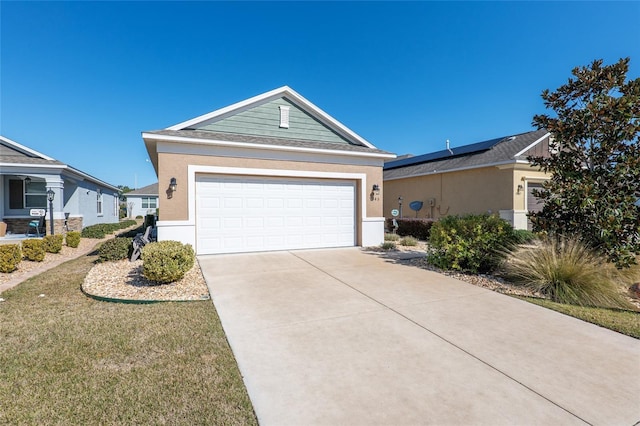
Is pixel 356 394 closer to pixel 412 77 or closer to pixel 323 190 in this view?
pixel 323 190

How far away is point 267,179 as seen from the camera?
9.44m

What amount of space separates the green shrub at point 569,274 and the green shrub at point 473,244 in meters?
0.57

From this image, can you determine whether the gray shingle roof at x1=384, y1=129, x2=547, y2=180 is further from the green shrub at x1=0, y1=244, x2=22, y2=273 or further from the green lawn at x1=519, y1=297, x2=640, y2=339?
the green shrub at x1=0, y1=244, x2=22, y2=273

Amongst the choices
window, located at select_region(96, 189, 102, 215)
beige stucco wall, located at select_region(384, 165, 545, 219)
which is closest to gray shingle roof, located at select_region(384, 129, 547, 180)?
beige stucco wall, located at select_region(384, 165, 545, 219)

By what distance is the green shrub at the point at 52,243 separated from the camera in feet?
31.8

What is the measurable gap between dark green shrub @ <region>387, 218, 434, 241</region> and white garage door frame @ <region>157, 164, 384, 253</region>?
10.7ft

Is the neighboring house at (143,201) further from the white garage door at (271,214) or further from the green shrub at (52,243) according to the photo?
the white garage door at (271,214)

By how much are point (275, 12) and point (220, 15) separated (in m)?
2.14

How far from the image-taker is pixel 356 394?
2471 mm

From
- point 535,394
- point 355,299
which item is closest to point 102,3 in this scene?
point 355,299

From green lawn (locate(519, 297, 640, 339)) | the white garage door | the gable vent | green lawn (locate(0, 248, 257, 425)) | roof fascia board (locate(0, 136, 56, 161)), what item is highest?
the gable vent

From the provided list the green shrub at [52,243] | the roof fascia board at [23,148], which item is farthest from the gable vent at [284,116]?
the roof fascia board at [23,148]

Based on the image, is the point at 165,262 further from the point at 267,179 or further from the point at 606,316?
the point at 606,316

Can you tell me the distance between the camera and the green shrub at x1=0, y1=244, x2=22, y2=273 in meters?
7.04
